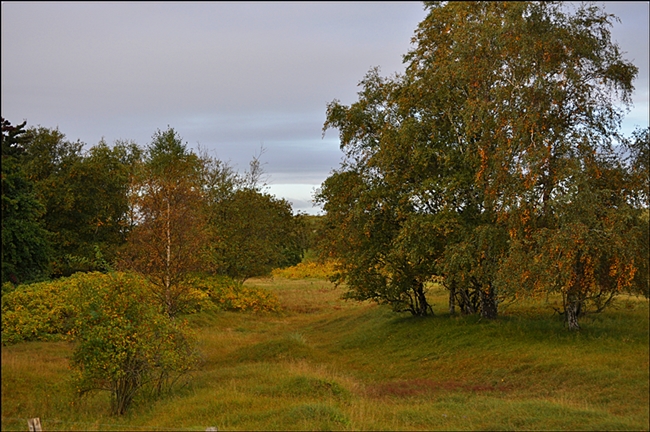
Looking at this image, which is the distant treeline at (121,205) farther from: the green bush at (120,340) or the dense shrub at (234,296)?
the green bush at (120,340)

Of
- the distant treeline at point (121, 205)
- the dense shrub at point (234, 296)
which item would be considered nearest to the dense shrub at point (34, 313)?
the distant treeline at point (121, 205)

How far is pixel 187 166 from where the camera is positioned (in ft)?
112

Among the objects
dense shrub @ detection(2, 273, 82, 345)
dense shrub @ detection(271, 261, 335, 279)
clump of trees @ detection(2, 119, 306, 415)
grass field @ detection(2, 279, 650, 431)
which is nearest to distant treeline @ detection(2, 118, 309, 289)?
clump of trees @ detection(2, 119, 306, 415)

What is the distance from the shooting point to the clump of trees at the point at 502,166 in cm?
1911

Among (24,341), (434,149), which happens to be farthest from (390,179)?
(24,341)

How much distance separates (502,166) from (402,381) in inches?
319

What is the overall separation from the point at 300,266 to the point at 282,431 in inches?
2355

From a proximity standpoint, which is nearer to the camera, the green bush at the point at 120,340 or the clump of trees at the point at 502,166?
the green bush at the point at 120,340

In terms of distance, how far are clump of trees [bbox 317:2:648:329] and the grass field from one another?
79.6 inches

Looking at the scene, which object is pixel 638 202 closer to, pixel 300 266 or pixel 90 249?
pixel 90 249

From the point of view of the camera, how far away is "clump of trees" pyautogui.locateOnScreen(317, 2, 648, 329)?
62.7 ft

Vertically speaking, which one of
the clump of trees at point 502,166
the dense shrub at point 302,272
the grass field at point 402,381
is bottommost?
the grass field at point 402,381

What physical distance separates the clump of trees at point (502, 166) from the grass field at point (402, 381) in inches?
79.6

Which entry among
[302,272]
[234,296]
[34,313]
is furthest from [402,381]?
[302,272]
